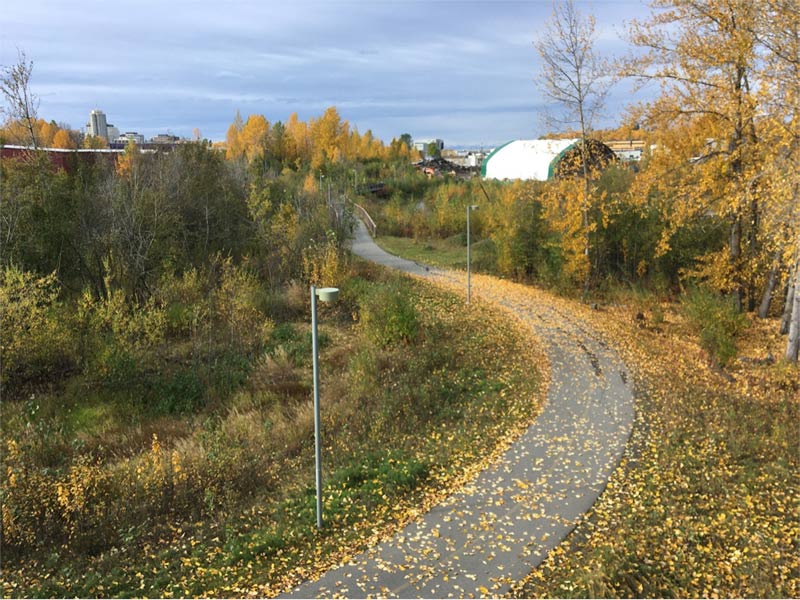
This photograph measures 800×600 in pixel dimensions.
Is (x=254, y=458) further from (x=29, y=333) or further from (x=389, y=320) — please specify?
(x=29, y=333)

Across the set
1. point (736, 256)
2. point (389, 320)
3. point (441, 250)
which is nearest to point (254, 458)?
point (389, 320)

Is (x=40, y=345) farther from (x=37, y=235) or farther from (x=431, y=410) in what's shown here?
(x=431, y=410)

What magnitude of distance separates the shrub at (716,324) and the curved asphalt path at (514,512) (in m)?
1.83

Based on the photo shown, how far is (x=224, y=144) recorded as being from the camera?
2399 inches

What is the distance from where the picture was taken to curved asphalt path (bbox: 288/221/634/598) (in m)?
5.25

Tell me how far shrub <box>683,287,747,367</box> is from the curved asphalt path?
6.02 feet

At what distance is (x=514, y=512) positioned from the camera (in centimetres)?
634

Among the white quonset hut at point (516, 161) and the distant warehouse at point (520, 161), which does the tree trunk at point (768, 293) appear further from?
the white quonset hut at point (516, 161)

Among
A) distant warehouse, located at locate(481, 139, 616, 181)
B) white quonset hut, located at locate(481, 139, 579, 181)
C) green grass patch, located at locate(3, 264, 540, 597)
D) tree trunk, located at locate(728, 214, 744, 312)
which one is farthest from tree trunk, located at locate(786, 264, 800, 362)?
white quonset hut, located at locate(481, 139, 579, 181)

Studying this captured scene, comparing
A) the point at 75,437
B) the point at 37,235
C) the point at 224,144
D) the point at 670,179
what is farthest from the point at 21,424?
the point at 224,144

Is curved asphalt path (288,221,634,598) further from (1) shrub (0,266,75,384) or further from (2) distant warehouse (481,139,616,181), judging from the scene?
(2) distant warehouse (481,139,616,181)

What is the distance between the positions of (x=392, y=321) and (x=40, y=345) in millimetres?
6694

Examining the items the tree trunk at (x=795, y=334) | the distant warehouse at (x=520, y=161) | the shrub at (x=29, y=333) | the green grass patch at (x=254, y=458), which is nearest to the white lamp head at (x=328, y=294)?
the green grass patch at (x=254, y=458)

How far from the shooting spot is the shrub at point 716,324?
34.7 ft
